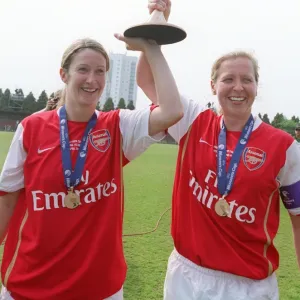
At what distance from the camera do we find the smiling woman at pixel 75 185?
6.10 feet

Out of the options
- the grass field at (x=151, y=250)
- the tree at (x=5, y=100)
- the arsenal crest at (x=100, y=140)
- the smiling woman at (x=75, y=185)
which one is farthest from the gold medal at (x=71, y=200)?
the tree at (x=5, y=100)

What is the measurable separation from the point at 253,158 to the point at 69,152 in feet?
2.94

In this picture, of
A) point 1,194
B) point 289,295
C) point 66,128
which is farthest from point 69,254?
point 289,295

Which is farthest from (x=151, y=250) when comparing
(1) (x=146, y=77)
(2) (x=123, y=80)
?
(2) (x=123, y=80)

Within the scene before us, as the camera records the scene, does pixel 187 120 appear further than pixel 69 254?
Yes

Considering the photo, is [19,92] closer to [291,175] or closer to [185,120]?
[185,120]

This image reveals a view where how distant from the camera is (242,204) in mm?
2041

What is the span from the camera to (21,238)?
1.92m

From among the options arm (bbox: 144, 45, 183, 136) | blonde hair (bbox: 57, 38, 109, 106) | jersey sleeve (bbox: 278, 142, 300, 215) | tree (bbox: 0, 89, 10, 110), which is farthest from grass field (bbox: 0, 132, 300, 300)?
tree (bbox: 0, 89, 10, 110)

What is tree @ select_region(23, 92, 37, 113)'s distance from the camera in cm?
5219

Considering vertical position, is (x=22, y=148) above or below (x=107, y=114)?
below

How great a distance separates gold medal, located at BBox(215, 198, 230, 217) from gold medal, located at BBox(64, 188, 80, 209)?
0.68m

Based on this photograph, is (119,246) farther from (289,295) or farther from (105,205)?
(289,295)

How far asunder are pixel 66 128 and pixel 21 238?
1.78 feet
